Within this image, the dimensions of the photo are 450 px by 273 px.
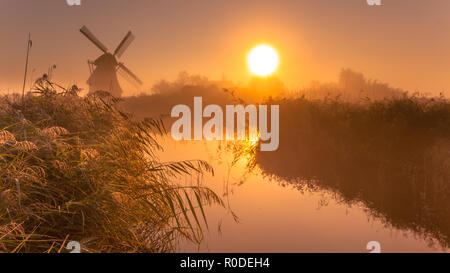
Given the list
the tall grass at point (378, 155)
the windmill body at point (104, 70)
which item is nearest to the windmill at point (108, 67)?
the windmill body at point (104, 70)

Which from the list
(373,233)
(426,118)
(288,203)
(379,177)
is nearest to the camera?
(373,233)

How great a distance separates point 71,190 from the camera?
308cm

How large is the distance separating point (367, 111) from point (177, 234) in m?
7.54

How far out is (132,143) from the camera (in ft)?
14.9

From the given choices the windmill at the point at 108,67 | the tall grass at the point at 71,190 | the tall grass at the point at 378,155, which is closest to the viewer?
the tall grass at the point at 71,190

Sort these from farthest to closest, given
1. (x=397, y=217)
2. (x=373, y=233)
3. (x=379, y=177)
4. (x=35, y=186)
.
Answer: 1. (x=379, y=177)
2. (x=397, y=217)
3. (x=373, y=233)
4. (x=35, y=186)

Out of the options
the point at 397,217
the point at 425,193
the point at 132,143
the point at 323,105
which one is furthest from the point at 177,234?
the point at 323,105

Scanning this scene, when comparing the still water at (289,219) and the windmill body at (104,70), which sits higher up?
the windmill body at (104,70)

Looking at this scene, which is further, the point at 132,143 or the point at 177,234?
the point at 132,143

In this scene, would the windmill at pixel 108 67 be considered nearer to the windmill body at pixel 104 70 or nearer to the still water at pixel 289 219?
the windmill body at pixel 104 70

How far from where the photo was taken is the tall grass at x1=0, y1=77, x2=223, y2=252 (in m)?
2.61

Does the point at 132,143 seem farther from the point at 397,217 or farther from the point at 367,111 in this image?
the point at 367,111

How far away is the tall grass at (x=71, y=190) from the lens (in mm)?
2605

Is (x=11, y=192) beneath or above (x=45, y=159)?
beneath
